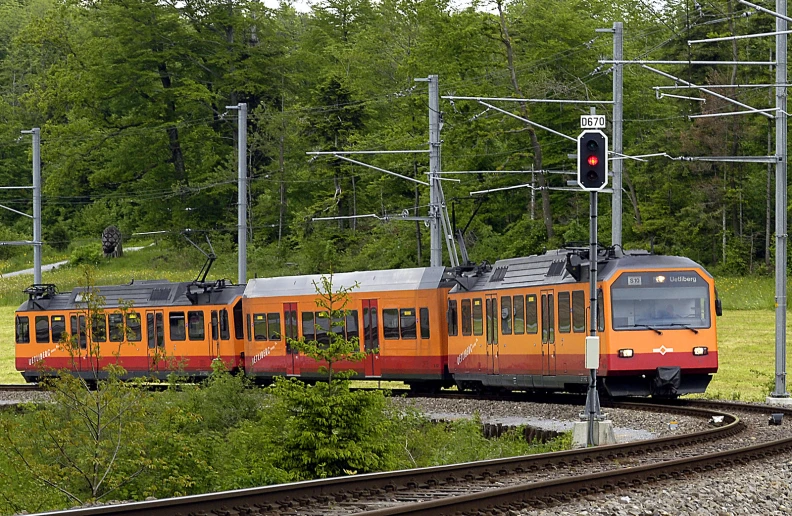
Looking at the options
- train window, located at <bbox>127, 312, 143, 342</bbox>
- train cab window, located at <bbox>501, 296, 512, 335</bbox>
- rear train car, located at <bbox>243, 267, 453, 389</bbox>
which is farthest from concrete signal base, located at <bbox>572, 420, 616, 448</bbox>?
train window, located at <bbox>127, 312, 143, 342</bbox>

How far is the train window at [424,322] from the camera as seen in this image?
31703mm

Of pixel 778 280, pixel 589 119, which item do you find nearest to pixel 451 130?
pixel 778 280

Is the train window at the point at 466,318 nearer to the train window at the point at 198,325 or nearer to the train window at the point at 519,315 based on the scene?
the train window at the point at 519,315

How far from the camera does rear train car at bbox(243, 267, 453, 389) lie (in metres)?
31.7

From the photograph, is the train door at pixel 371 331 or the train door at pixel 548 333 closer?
the train door at pixel 548 333

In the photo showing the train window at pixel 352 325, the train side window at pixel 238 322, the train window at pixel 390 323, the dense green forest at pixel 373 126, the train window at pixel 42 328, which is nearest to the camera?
the train window at pixel 390 323

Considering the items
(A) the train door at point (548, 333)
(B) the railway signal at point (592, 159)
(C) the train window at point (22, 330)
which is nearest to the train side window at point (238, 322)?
(C) the train window at point (22, 330)

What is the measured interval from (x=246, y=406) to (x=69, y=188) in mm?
71582

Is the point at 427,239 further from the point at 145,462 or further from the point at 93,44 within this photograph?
the point at 145,462

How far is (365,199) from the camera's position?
70.5 m

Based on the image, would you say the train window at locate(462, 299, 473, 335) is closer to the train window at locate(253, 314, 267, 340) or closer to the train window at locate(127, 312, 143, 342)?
the train window at locate(253, 314, 267, 340)

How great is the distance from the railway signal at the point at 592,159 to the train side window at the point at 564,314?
7342 mm

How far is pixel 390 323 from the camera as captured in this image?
32469 millimetres

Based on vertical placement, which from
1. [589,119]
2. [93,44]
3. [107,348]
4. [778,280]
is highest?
[93,44]
